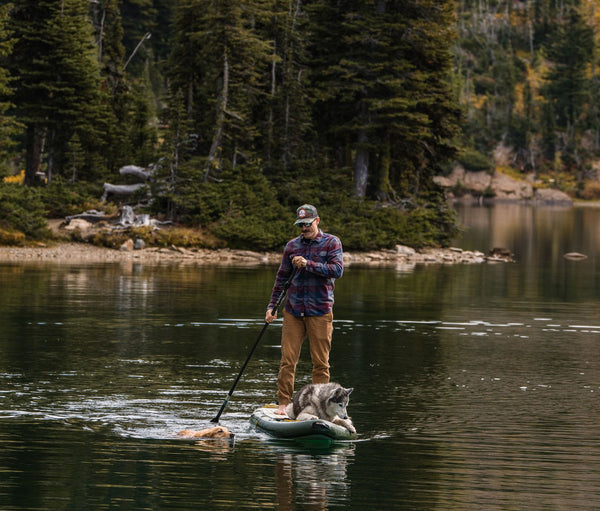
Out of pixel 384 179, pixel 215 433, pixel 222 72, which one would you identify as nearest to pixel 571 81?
pixel 384 179

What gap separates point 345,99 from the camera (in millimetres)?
50219

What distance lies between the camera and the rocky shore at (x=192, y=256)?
132 feet

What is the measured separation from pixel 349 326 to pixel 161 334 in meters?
4.14

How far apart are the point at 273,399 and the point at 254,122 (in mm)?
40817

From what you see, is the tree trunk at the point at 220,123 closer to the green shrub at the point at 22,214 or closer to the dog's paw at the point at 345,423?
the green shrub at the point at 22,214

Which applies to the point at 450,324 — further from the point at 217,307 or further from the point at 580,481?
the point at 580,481

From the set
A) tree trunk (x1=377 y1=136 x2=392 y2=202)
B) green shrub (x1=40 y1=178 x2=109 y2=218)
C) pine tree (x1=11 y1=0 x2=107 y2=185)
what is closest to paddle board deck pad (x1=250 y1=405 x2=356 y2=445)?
green shrub (x1=40 y1=178 x2=109 y2=218)

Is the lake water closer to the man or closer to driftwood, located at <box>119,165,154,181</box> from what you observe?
the man

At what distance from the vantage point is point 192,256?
140ft

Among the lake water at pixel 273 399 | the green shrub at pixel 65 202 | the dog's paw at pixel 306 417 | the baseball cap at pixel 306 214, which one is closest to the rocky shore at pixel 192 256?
the green shrub at pixel 65 202

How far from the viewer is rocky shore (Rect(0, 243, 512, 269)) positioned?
40375 mm

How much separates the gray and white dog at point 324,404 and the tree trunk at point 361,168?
129 feet

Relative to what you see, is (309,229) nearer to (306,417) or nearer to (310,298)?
(310,298)

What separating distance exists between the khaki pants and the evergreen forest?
103ft
